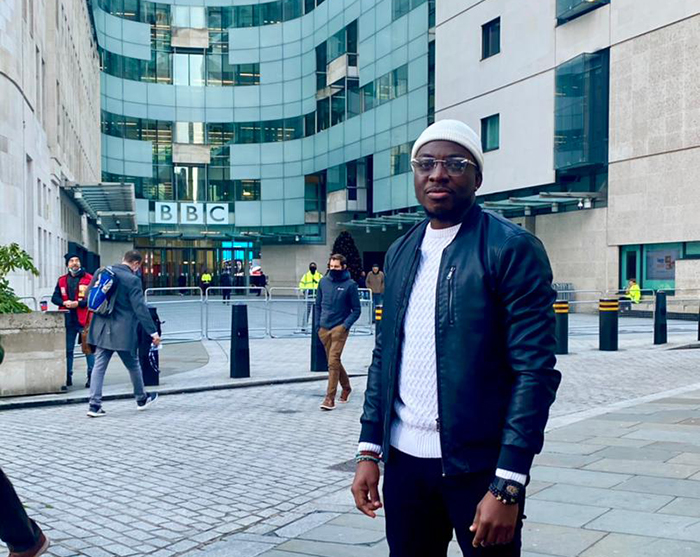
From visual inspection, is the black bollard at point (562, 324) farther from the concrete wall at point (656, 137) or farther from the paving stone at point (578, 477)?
the concrete wall at point (656, 137)

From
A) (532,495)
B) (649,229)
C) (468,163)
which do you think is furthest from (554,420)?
(649,229)

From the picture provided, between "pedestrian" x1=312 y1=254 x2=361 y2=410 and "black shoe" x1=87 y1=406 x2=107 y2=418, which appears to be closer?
"black shoe" x1=87 y1=406 x2=107 y2=418

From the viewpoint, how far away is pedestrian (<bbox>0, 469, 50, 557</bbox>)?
399 centimetres

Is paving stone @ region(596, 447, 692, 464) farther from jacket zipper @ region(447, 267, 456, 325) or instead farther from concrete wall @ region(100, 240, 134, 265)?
concrete wall @ region(100, 240, 134, 265)

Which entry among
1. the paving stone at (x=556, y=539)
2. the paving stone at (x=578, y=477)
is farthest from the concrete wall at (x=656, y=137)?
the paving stone at (x=556, y=539)

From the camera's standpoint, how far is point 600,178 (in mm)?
31719

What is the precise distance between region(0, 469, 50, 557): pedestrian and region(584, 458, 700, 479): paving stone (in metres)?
4.07

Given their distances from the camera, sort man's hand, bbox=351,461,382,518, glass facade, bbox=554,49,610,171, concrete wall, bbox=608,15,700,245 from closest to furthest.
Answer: man's hand, bbox=351,461,382,518
concrete wall, bbox=608,15,700,245
glass facade, bbox=554,49,610,171

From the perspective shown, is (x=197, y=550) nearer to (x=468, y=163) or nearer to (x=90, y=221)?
(x=468, y=163)

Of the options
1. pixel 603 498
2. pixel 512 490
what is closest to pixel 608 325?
pixel 603 498

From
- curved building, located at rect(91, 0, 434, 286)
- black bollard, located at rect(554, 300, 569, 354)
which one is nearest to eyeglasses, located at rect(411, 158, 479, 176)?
black bollard, located at rect(554, 300, 569, 354)

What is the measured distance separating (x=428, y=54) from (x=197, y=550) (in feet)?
127

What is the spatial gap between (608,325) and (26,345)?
11.1 m

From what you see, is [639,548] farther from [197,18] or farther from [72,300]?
[197,18]
